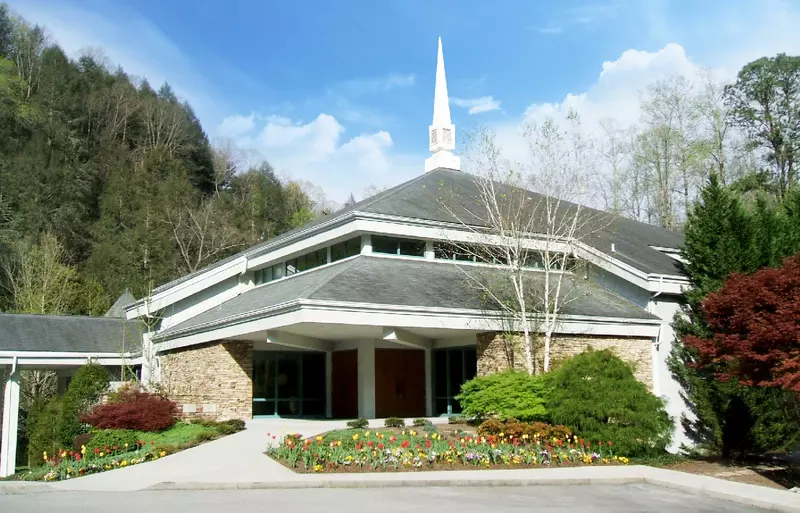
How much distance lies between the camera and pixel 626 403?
15.4m

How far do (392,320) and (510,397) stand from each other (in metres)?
3.52

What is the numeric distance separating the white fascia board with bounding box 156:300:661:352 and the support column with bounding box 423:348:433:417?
4082mm

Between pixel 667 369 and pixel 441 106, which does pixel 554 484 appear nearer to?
pixel 667 369

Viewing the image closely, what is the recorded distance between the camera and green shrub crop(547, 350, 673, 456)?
15.2 metres

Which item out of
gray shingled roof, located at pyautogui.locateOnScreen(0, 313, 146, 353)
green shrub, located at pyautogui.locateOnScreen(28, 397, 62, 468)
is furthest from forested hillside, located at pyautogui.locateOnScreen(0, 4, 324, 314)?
green shrub, located at pyautogui.locateOnScreen(28, 397, 62, 468)

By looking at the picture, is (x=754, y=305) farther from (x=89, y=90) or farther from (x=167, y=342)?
(x=89, y=90)

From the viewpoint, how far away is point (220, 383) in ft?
72.0

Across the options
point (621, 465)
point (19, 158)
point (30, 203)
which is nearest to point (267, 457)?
point (621, 465)

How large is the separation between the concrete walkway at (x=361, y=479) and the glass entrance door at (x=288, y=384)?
9.21m

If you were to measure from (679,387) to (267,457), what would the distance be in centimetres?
1152

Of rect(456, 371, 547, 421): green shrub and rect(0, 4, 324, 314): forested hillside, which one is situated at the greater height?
rect(0, 4, 324, 314): forested hillside

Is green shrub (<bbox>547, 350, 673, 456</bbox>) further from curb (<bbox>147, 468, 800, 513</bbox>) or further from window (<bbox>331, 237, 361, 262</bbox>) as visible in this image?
window (<bbox>331, 237, 361, 262</bbox>)

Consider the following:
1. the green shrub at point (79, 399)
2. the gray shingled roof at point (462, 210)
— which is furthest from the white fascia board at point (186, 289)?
the green shrub at point (79, 399)

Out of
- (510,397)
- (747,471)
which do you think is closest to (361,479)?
(510,397)
